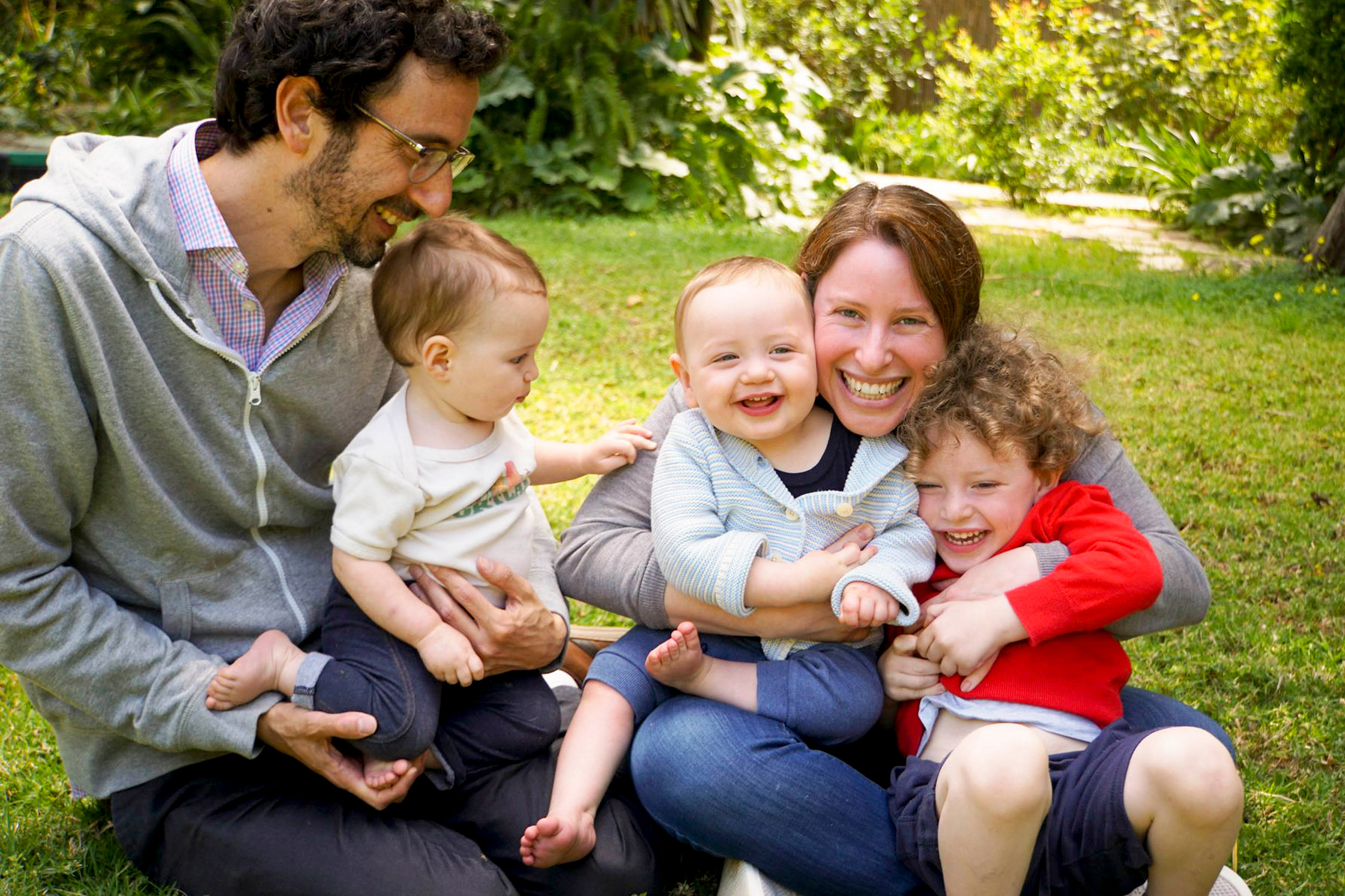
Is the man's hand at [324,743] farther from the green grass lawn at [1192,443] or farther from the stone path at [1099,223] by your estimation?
the stone path at [1099,223]

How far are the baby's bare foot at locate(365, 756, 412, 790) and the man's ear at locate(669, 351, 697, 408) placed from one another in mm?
944

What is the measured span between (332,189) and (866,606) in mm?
1349

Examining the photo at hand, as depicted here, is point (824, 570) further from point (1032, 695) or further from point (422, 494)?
point (422, 494)

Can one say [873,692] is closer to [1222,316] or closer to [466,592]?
[466,592]

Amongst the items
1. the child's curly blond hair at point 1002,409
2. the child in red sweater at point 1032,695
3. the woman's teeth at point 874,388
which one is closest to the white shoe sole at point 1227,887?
the child in red sweater at point 1032,695

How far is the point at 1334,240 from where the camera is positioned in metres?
7.51

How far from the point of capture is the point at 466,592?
245 cm

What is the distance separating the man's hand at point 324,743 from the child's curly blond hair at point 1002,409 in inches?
47.0

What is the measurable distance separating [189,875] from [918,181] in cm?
1018

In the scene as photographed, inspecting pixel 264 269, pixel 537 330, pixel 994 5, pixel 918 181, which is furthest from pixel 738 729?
pixel 994 5

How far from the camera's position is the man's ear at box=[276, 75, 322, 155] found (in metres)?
2.38

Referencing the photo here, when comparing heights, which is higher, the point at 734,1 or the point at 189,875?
the point at 734,1

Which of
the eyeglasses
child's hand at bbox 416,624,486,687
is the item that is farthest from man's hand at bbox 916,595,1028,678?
the eyeglasses

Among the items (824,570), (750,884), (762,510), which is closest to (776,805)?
(750,884)
